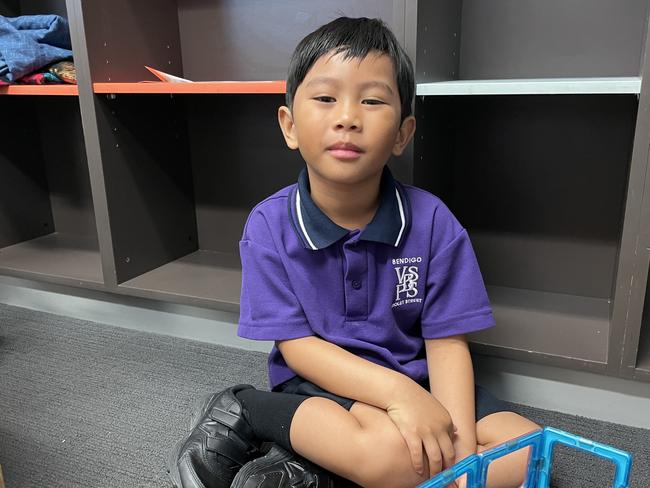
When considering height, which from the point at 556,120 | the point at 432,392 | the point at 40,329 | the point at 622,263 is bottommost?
the point at 40,329

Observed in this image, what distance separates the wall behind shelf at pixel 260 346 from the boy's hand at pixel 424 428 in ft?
1.09

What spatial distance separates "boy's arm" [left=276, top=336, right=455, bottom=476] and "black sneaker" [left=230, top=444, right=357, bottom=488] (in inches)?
3.9

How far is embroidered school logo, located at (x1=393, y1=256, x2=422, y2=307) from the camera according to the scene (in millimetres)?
812

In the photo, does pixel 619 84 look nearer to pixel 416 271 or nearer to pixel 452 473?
pixel 416 271

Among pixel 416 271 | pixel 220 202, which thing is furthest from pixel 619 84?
pixel 220 202

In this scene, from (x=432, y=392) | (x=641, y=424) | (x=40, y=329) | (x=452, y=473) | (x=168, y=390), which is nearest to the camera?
(x=452, y=473)

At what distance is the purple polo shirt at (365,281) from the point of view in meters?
0.80

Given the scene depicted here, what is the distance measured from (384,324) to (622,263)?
36cm

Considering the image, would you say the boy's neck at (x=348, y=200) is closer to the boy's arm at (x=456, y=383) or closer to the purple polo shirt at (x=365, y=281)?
the purple polo shirt at (x=365, y=281)

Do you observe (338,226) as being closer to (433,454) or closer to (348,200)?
(348,200)

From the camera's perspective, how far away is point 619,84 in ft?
2.65

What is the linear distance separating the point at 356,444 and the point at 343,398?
0.30 feet

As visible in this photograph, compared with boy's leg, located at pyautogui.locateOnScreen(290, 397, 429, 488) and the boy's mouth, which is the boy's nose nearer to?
the boy's mouth

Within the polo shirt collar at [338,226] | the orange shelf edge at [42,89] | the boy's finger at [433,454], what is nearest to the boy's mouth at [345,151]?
the polo shirt collar at [338,226]
